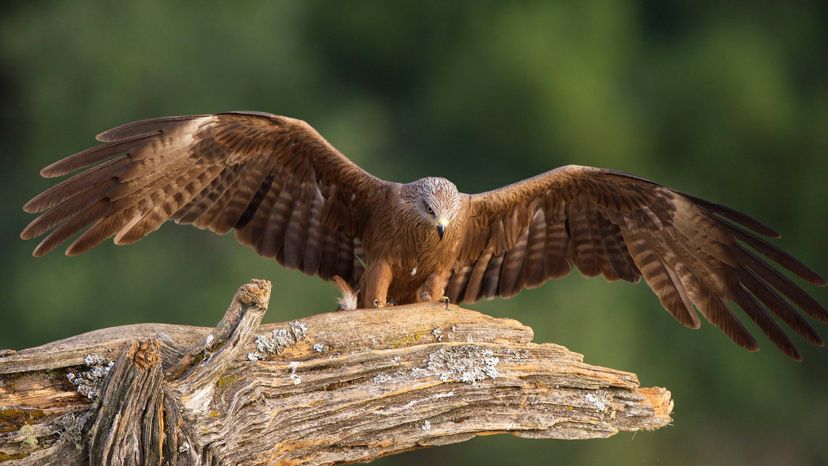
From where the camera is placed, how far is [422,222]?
5.86 meters

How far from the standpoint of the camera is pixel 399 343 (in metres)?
5.12

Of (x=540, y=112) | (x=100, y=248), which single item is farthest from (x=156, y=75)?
(x=540, y=112)

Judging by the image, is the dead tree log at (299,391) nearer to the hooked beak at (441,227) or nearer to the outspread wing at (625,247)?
the hooked beak at (441,227)

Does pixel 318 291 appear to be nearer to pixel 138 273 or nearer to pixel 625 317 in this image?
pixel 138 273

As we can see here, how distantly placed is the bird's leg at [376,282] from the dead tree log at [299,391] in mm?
515

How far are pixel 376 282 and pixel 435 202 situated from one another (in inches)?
25.3

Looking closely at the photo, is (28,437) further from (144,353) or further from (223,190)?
(223,190)

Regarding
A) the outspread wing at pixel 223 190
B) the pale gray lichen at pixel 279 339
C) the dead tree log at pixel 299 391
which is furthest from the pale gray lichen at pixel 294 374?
the outspread wing at pixel 223 190

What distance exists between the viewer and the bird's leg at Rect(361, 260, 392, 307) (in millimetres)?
5937

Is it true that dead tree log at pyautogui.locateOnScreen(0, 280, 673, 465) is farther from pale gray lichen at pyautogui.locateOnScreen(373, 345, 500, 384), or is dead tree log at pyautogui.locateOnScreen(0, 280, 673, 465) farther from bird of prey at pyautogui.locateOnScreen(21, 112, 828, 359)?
bird of prey at pyautogui.locateOnScreen(21, 112, 828, 359)

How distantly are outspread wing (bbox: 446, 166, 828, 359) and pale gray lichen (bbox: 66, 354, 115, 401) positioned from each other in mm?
2626

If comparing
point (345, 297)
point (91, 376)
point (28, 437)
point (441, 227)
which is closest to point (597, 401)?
point (441, 227)

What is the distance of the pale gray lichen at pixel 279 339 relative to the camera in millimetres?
4805

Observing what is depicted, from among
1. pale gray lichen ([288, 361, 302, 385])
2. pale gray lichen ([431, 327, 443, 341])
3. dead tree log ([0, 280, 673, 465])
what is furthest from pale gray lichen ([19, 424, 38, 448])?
pale gray lichen ([431, 327, 443, 341])
